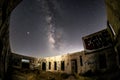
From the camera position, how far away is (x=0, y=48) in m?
17.8

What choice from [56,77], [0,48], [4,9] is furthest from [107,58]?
[4,9]

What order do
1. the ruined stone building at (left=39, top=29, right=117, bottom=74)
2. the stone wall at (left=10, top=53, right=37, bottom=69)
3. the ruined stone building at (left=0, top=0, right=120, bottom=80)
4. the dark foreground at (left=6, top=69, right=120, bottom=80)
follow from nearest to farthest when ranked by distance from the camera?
the ruined stone building at (left=0, top=0, right=120, bottom=80) < the dark foreground at (left=6, top=69, right=120, bottom=80) < the ruined stone building at (left=39, top=29, right=117, bottom=74) < the stone wall at (left=10, top=53, right=37, bottom=69)

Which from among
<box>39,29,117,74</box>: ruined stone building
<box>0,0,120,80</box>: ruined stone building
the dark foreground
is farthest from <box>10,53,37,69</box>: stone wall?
the dark foreground

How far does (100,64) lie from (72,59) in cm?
889

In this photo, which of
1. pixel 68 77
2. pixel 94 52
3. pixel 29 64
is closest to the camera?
pixel 68 77

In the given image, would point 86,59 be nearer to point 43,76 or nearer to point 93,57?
point 93,57

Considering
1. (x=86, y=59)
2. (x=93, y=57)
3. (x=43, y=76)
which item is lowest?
(x=43, y=76)

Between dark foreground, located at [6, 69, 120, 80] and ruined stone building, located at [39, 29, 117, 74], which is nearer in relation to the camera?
dark foreground, located at [6, 69, 120, 80]

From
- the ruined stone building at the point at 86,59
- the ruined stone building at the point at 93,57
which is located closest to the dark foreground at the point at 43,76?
the ruined stone building at the point at 86,59

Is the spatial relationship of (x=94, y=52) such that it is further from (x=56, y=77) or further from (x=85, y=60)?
(x=56, y=77)

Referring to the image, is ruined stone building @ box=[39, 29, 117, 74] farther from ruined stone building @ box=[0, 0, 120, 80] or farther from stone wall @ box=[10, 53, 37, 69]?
stone wall @ box=[10, 53, 37, 69]

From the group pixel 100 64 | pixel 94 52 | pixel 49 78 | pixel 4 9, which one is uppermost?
pixel 4 9

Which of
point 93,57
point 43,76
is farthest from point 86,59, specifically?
point 43,76

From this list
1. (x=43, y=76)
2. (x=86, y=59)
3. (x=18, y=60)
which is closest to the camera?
(x=43, y=76)
